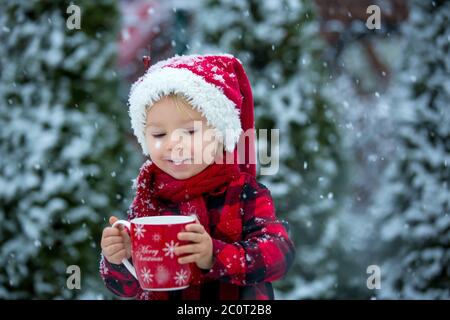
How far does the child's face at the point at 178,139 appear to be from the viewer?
1338 millimetres

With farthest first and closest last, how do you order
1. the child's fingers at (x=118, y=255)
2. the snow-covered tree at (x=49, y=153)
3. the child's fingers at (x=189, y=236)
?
the snow-covered tree at (x=49, y=153) → the child's fingers at (x=118, y=255) → the child's fingers at (x=189, y=236)

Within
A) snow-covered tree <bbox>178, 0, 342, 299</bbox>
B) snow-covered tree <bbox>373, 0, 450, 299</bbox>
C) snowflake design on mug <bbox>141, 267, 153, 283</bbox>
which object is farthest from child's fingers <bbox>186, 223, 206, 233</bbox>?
snow-covered tree <bbox>373, 0, 450, 299</bbox>

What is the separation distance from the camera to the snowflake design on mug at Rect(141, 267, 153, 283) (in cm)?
124

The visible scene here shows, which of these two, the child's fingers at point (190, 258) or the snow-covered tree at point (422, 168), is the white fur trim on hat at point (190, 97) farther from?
the snow-covered tree at point (422, 168)

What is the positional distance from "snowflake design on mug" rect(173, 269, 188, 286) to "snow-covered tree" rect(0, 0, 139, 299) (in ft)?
6.09

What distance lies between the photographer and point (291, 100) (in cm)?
326

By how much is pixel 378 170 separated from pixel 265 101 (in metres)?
2.36

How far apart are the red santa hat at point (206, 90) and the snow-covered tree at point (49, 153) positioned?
1.66 meters

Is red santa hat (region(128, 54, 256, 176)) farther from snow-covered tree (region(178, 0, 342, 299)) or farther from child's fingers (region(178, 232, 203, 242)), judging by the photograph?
snow-covered tree (region(178, 0, 342, 299))

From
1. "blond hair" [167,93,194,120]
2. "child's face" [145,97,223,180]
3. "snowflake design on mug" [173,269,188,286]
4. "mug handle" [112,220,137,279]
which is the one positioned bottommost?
"snowflake design on mug" [173,269,188,286]

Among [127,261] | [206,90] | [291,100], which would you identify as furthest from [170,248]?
[291,100]

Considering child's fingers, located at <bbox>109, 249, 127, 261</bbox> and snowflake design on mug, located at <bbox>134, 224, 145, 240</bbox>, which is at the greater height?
snowflake design on mug, located at <bbox>134, 224, 145, 240</bbox>

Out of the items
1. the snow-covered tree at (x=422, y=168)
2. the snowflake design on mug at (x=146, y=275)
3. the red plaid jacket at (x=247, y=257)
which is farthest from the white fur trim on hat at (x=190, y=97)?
the snow-covered tree at (x=422, y=168)

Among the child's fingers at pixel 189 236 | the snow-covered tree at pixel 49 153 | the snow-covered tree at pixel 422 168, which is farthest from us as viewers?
the snow-covered tree at pixel 422 168
